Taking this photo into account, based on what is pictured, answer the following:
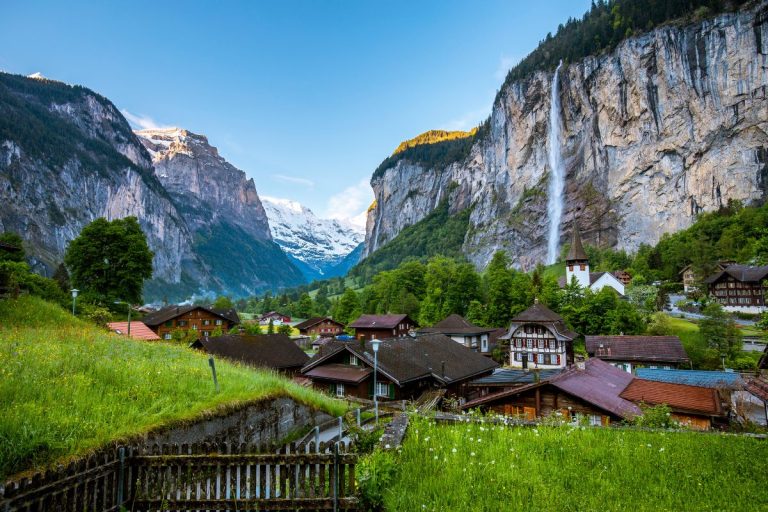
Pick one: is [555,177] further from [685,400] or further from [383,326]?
[685,400]

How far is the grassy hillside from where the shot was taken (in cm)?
598

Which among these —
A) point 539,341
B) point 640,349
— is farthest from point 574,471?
point 539,341

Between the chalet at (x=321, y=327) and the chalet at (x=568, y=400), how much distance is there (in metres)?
61.5

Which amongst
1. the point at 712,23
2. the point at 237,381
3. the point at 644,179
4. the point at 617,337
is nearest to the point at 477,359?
the point at 617,337

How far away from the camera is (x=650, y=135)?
98.1 meters

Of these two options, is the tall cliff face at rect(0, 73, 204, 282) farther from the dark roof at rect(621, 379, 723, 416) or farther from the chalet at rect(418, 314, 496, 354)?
the dark roof at rect(621, 379, 723, 416)

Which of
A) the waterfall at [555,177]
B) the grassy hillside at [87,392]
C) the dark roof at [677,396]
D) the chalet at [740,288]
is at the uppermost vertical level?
the waterfall at [555,177]

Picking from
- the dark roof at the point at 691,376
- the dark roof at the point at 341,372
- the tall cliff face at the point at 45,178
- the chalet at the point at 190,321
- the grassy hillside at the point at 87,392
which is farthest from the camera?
the tall cliff face at the point at 45,178

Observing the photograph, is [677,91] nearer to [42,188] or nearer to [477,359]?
[477,359]

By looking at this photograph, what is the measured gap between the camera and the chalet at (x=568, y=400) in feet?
58.8

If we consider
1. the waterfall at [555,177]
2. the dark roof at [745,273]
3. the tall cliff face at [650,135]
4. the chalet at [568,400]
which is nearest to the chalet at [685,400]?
the chalet at [568,400]

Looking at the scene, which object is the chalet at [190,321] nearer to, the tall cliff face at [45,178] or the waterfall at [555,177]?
the waterfall at [555,177]

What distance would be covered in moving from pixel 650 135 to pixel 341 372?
103826mm

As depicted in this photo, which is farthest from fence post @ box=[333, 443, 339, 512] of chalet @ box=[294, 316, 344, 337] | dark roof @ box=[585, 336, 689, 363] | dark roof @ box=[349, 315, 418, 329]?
chalet @ box=[294, 316, 344, 337]
